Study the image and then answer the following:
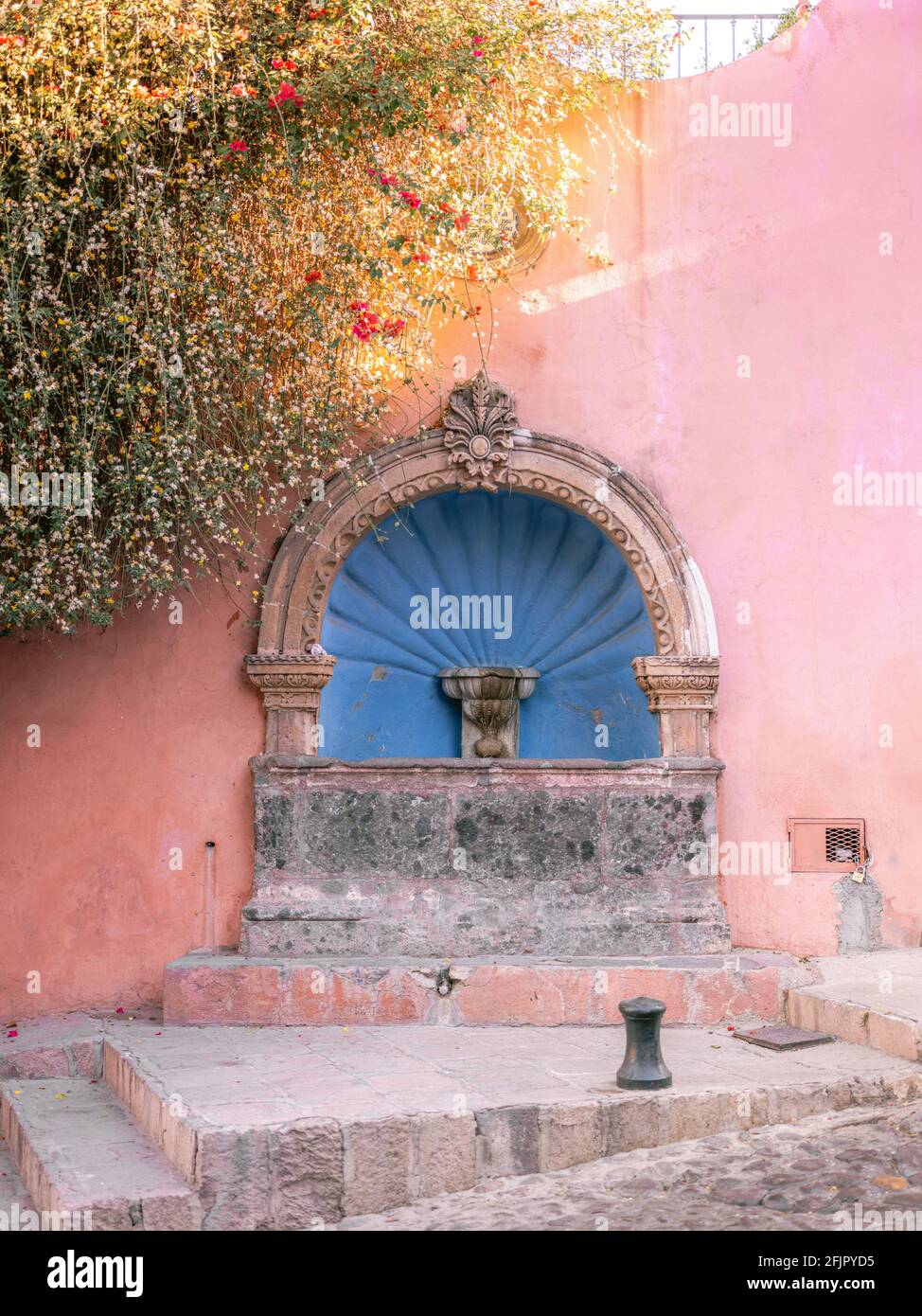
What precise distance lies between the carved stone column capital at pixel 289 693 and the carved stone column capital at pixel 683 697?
6.10 feet

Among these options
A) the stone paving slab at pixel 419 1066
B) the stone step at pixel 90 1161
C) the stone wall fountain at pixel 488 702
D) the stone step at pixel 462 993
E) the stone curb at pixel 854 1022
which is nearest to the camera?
the stone step at pixel 90 1161

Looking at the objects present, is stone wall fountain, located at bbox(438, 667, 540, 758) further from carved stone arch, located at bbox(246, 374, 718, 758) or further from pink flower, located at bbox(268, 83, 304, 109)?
pink flower, located at bbox(268, 83, 304, 109)

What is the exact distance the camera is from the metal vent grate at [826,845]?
736cm

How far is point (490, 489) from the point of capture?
7.46 m

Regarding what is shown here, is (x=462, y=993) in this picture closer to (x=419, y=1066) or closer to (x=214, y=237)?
(x=419, y=1066)

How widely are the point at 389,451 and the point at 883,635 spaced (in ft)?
9.93

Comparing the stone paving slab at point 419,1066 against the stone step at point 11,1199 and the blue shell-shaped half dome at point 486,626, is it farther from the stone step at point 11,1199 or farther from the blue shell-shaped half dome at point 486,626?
the blue shell-shaped half dome at point 486,626

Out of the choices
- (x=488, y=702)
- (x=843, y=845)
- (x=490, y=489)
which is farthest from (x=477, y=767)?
(x=843, y=845)

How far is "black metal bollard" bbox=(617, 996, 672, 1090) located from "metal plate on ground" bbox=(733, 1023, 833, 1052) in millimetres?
962

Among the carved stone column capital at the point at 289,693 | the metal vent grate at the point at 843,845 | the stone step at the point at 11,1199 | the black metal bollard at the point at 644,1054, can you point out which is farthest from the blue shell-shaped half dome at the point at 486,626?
the stone step at the point at 11,1199

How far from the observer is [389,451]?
24.2 ft

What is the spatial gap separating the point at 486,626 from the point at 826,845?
7.84 feet

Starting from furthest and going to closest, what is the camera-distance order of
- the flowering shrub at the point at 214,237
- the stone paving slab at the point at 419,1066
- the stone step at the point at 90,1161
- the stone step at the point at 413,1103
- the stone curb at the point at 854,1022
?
the flowering shrub at the point at 214,237 < the stone curb at the point at 854,1022 < the stone paving slab at the point at 419,1066 < the stone step at the point at 413,1103 < the stone step at the point at 90,1161

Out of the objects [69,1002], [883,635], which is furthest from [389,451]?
[69,1002]
